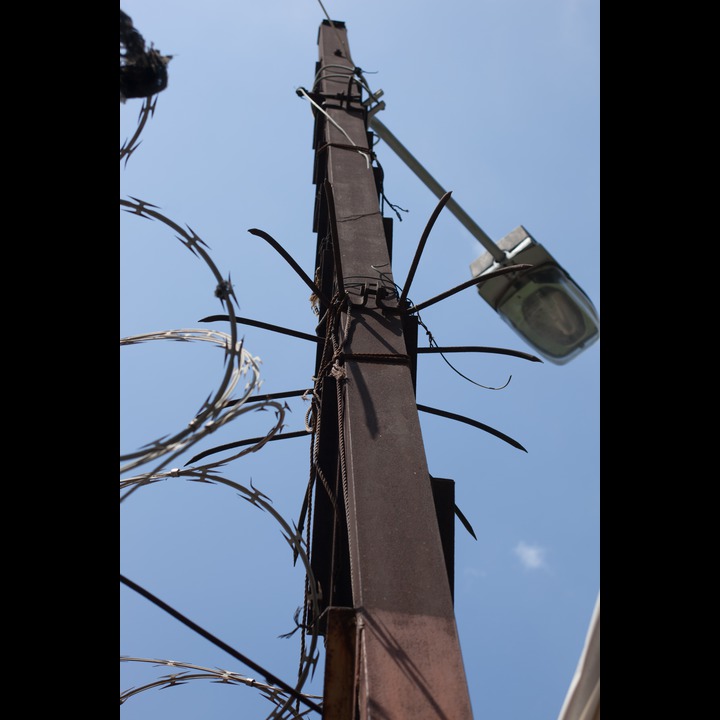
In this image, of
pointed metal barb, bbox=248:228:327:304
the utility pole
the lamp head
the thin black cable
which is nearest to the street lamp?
the lamp head

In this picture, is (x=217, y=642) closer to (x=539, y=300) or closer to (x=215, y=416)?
(x=215, y=416)

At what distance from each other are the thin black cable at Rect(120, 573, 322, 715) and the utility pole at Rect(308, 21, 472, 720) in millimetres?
259

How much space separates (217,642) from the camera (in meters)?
3.02

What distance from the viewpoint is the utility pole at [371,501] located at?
9.59ft

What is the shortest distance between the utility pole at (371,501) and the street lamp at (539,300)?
0.56 metres

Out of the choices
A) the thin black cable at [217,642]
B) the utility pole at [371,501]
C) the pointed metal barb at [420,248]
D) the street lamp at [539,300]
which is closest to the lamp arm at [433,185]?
the street lamp at [539,300]

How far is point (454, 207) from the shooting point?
5312 mm

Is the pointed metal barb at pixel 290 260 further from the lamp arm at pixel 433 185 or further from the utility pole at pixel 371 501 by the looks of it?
the lamp arm at pixel 433 185

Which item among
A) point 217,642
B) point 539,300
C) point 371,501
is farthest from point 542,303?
point 217,642

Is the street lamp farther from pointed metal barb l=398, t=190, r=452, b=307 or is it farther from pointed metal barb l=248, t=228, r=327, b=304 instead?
pointed metal barb l=248, t=228, r=327, b=304
